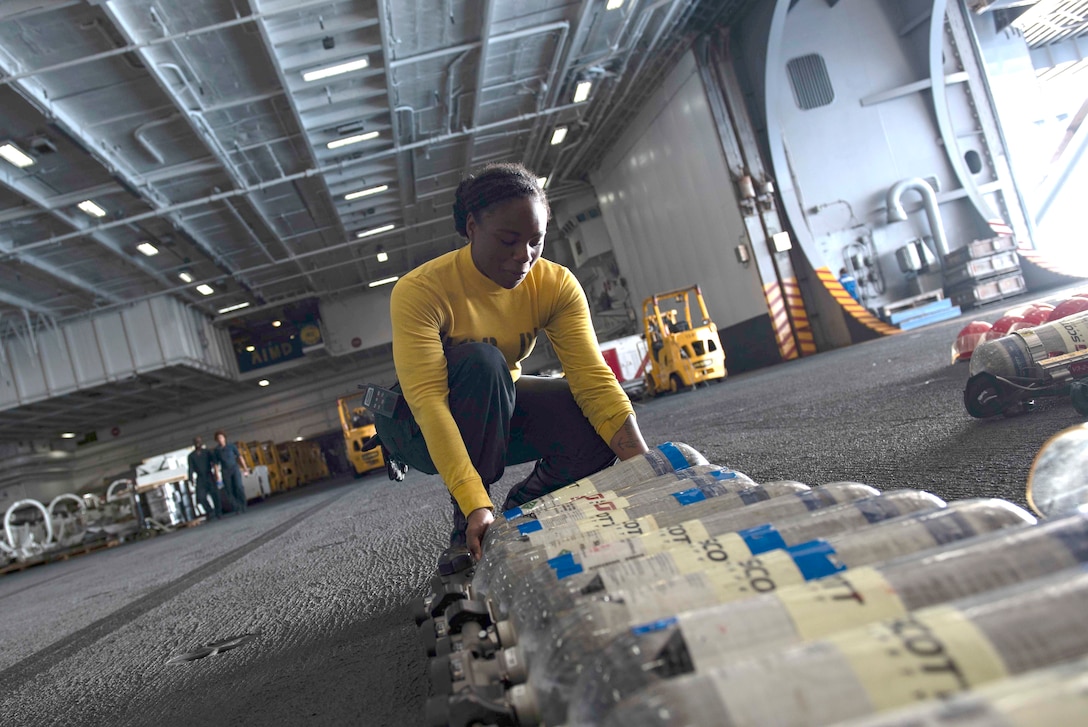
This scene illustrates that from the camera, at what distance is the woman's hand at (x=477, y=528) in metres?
1.88

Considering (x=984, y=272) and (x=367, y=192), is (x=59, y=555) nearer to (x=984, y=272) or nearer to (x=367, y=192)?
(x=367, y=192)

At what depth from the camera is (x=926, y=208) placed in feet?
47.5

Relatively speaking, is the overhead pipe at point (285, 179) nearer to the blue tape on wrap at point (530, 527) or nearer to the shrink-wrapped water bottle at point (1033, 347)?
the shrink-wrapped water bottle at point (1033, 347)

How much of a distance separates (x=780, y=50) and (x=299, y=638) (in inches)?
585

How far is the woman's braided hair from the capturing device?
2.12 meters

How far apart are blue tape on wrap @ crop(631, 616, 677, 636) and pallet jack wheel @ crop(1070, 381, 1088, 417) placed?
8.23 feet

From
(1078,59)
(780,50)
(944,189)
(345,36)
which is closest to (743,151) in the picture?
(780,50)

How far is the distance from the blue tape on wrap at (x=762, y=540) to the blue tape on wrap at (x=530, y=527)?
1.74 feet

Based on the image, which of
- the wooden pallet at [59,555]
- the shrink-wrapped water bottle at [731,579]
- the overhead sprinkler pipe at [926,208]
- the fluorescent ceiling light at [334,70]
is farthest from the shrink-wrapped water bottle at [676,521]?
the wooden pallet at [59,555]

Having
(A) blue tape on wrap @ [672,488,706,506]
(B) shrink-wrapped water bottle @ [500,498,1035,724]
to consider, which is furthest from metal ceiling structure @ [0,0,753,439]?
(B) shrink-wrapped water bottle @ [500,498,1035,724]

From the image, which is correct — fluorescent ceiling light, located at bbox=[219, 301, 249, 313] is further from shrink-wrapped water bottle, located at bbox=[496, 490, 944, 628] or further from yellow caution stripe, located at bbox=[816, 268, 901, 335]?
shrink-wrapped water bottle, located at bbox=[496, 490, 944, 628]

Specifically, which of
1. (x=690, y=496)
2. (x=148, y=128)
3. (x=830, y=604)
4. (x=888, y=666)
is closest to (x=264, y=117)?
(x=148, y=128)

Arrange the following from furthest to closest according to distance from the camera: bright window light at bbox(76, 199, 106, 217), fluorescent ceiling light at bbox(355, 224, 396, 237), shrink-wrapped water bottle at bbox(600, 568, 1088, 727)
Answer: fluorescent ceiling light at bbox(355, 224, 396, 237) → bright window light at bbox(76, 199, 106, 217) → shrink-wrapped water bottle at bbox(600, 568, 1088, 727)

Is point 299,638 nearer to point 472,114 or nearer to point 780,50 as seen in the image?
point 472,114
